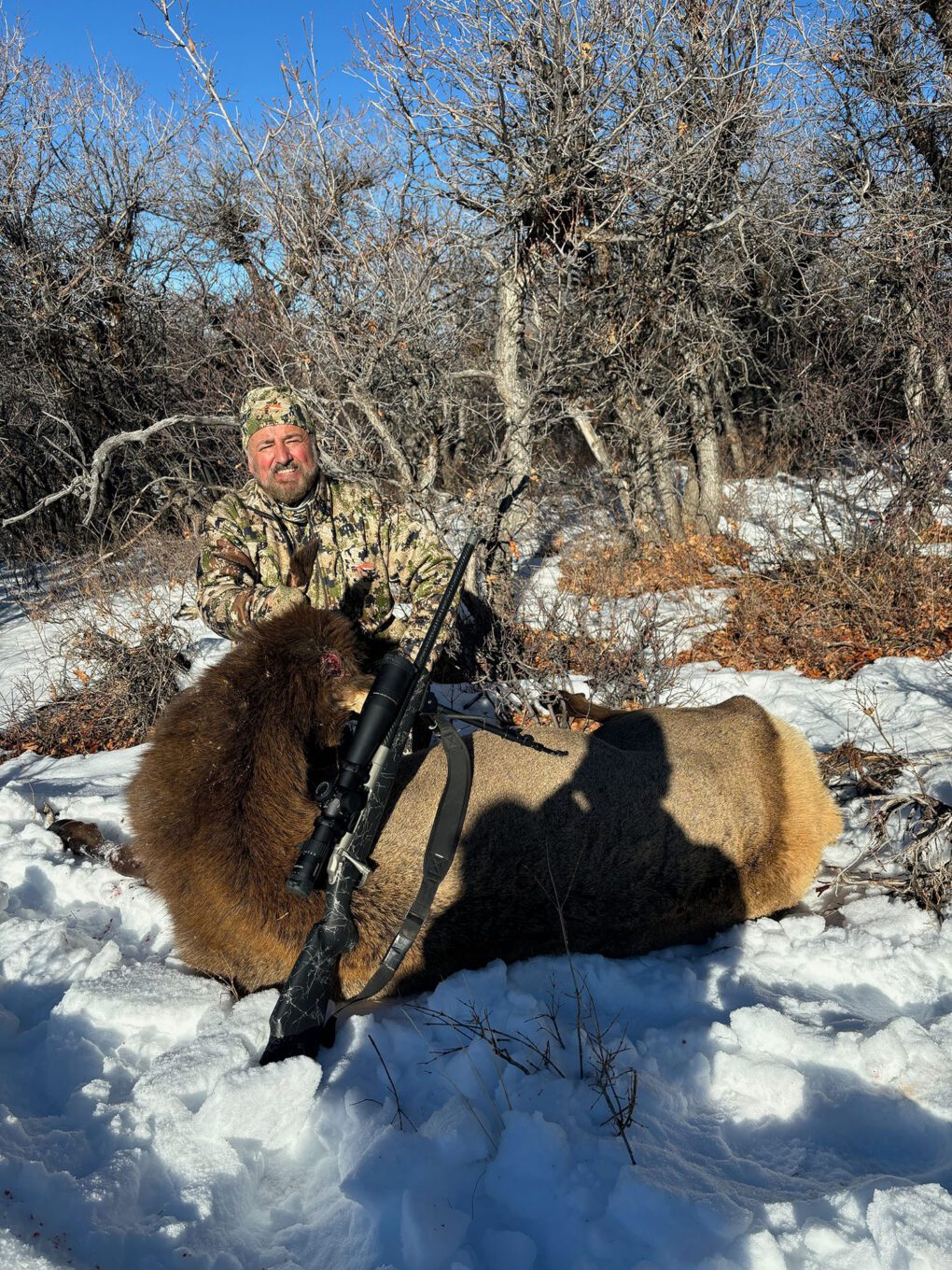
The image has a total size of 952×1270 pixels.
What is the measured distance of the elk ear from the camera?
285 cm

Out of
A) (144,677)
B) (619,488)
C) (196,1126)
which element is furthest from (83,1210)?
(619,488)

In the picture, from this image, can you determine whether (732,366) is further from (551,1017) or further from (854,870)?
(551,1017)

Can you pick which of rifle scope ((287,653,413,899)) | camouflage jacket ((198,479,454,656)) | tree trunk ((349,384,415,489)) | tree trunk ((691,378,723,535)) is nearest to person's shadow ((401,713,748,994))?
rifle scope ((287,653,413,899))

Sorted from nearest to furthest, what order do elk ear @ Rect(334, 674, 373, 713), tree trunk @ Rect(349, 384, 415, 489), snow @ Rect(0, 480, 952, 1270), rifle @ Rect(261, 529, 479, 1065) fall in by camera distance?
snow @ Rect(0, 480, 952, 1270) < rifle @ Rect(261, 529, 479, 1065) < elk ear @ Rect(334, 674, 373, 713) < tree trunk @ Rect(349, 384, 415, 489)

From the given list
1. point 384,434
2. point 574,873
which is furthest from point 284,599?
point 384,434

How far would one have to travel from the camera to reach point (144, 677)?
6184 mm

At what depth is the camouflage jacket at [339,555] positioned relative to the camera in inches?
171

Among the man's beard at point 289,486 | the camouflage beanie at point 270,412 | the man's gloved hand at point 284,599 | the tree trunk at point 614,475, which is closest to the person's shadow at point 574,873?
the man's gloved hand at point 284,599

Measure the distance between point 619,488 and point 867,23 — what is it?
6.40 metres

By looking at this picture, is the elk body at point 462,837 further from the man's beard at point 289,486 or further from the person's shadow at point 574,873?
the man's beard at point 289,486

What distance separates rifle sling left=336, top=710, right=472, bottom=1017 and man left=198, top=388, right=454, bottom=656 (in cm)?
153

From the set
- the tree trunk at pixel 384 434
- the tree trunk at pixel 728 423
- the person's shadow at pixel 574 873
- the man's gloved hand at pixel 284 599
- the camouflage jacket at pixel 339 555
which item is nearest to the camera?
the person's shadow at pixel 574 873

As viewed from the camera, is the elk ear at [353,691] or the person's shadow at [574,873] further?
the elk ear at [353,691]

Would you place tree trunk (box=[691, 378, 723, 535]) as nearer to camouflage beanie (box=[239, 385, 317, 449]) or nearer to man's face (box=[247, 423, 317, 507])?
camouflage beanie (box=[239, 385, 317, 449])
